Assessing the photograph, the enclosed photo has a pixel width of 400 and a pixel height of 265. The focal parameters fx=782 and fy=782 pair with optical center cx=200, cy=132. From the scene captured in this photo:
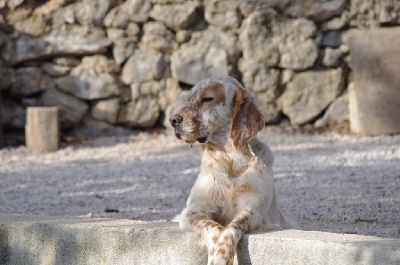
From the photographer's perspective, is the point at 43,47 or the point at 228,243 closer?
the point at 228,243

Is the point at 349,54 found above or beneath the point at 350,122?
above

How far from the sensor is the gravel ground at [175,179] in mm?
5811

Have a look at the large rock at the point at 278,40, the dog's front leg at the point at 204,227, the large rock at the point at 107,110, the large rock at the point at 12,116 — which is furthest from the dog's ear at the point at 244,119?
the large rock at the point at 12,116

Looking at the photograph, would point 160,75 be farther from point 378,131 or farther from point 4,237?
point 4,237

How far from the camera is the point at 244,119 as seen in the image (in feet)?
12.3

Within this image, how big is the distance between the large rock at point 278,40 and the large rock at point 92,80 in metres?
Result: 1.76

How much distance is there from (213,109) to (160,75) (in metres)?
6.33

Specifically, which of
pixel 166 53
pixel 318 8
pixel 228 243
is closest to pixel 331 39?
pixel 318 8

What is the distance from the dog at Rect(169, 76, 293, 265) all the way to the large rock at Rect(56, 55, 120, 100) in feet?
20.5

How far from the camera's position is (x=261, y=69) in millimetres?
10031

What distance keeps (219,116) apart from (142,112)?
6.38 m

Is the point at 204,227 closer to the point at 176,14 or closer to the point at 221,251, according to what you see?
the point at 221,251

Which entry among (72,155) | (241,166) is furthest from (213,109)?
(72,155)

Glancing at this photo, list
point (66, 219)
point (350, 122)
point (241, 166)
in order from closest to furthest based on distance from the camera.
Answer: point (241, 166)
point (66, 219)
point (350, 122)
